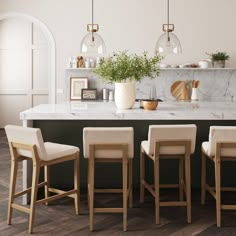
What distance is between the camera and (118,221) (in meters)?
3.38

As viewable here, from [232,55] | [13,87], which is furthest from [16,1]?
[232,55]

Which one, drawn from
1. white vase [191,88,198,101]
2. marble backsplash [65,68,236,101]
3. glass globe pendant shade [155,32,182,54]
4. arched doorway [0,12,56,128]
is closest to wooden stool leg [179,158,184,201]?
glass globe pendant shade [155,32,182,54]

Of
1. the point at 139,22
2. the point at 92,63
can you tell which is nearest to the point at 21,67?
the point at 92,63

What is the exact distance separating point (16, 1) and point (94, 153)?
185 inches

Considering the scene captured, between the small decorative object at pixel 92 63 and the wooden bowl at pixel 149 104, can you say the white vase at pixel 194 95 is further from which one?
the wooden bowl at pixel 149 104

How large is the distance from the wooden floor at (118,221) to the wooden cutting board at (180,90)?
3111mm

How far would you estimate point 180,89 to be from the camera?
688 cm

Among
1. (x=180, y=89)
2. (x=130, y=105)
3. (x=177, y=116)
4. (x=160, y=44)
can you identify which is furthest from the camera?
(x=180, y=89)

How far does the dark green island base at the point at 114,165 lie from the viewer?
3.94 m

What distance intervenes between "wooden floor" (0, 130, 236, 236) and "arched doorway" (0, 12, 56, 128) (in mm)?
4783

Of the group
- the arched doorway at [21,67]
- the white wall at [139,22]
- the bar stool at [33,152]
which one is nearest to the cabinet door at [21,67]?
the arched doorway at [21,67]

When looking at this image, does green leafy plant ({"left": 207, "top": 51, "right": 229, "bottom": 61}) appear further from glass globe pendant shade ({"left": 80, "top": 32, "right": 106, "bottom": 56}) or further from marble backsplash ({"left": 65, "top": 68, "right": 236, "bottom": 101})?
glass globe pendant shade ({"left": 80, "top": 32, "right": 106, "bottom": 56})

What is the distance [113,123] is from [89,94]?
116 inches

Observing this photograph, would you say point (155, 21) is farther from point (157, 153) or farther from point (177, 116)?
point (157, 153)
